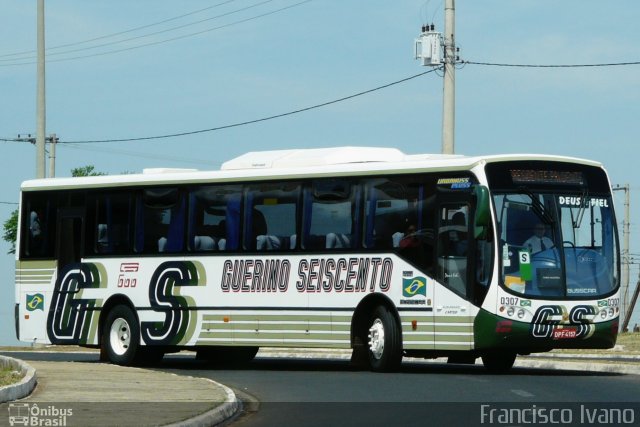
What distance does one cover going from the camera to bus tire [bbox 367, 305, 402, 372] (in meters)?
22.5

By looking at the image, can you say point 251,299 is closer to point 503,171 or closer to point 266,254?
point 266,254

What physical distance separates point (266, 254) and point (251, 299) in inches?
30.8

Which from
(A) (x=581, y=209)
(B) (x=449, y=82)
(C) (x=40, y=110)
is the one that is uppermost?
(B) (x=449, y=82)

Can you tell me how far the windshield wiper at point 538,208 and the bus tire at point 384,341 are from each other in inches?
107

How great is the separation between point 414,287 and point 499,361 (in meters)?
2.48

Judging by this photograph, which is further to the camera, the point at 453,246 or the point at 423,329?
the point at 423,329

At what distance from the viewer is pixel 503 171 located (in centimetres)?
2194

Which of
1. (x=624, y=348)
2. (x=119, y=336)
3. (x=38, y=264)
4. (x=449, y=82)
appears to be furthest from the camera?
(x=624, y=348)

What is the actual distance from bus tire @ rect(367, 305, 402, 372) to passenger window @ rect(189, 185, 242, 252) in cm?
311

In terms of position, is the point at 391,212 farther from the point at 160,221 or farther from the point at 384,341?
the point at 160,221

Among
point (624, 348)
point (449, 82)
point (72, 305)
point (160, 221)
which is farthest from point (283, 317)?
point (624, 348)

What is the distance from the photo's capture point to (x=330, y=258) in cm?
2359

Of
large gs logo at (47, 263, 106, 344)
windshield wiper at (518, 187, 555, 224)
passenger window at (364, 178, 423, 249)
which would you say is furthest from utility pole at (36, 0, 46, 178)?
windshield wiper at (518, 187, 555, 224)

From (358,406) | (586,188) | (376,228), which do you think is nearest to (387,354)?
(376,228)
